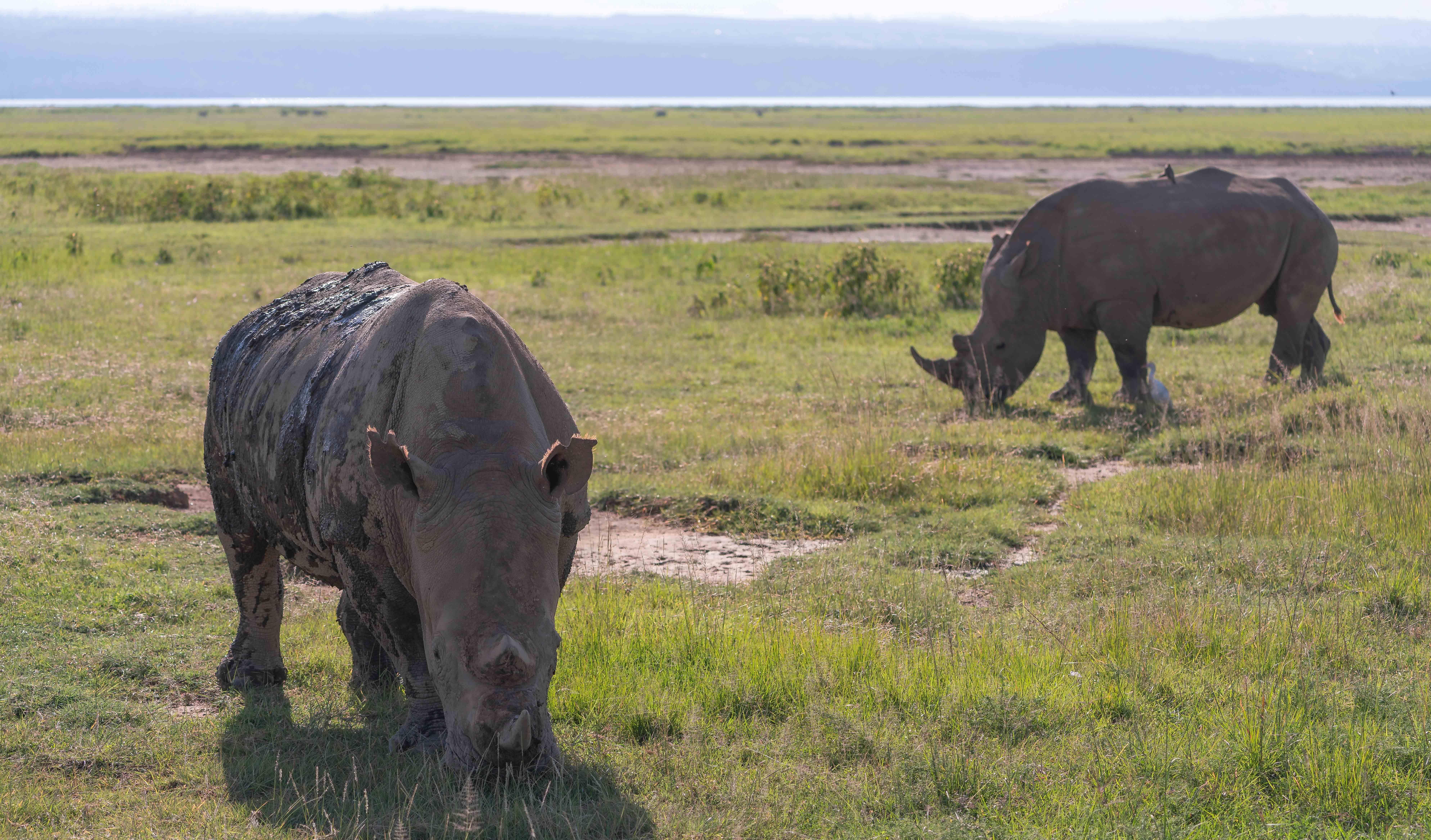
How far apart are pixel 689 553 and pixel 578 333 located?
9689 mm

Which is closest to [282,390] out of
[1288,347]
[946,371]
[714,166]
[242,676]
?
[242,676]

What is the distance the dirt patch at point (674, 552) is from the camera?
8.47 m

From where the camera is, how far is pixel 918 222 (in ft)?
109


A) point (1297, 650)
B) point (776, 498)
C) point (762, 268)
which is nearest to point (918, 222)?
point (762, 268)

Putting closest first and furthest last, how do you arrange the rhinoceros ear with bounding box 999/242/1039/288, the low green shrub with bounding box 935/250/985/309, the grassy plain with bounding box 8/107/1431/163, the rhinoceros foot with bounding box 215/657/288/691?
the rhinoceros foot with bounding box 215/657/288/691, the rhinoceros ear with bounding box 999/242/1039/288, the low green shrub with bounding box 935/250/985/309, the grassy plain with bounding box 8/107/1431/163

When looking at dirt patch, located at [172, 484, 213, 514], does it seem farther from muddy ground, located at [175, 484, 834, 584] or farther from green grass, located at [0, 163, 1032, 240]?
green grass, located at [0, 163, 1032, 240]

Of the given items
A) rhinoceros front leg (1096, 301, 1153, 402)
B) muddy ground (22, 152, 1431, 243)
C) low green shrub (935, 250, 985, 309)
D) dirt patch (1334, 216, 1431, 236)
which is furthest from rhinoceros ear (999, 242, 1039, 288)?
muddy ground (22, 152, 1431, 243)

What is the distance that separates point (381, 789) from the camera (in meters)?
4.84

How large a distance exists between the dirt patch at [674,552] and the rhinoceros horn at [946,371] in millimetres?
4966

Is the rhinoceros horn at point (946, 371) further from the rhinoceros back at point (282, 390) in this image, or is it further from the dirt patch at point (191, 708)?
the dirt patch at point (191, 708)

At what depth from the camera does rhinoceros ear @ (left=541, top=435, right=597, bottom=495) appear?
4383 mm

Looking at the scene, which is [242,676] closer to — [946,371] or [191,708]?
[191,708]

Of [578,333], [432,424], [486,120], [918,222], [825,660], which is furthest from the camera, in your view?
[486,120]

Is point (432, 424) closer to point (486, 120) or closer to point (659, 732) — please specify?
point (659, 732)
